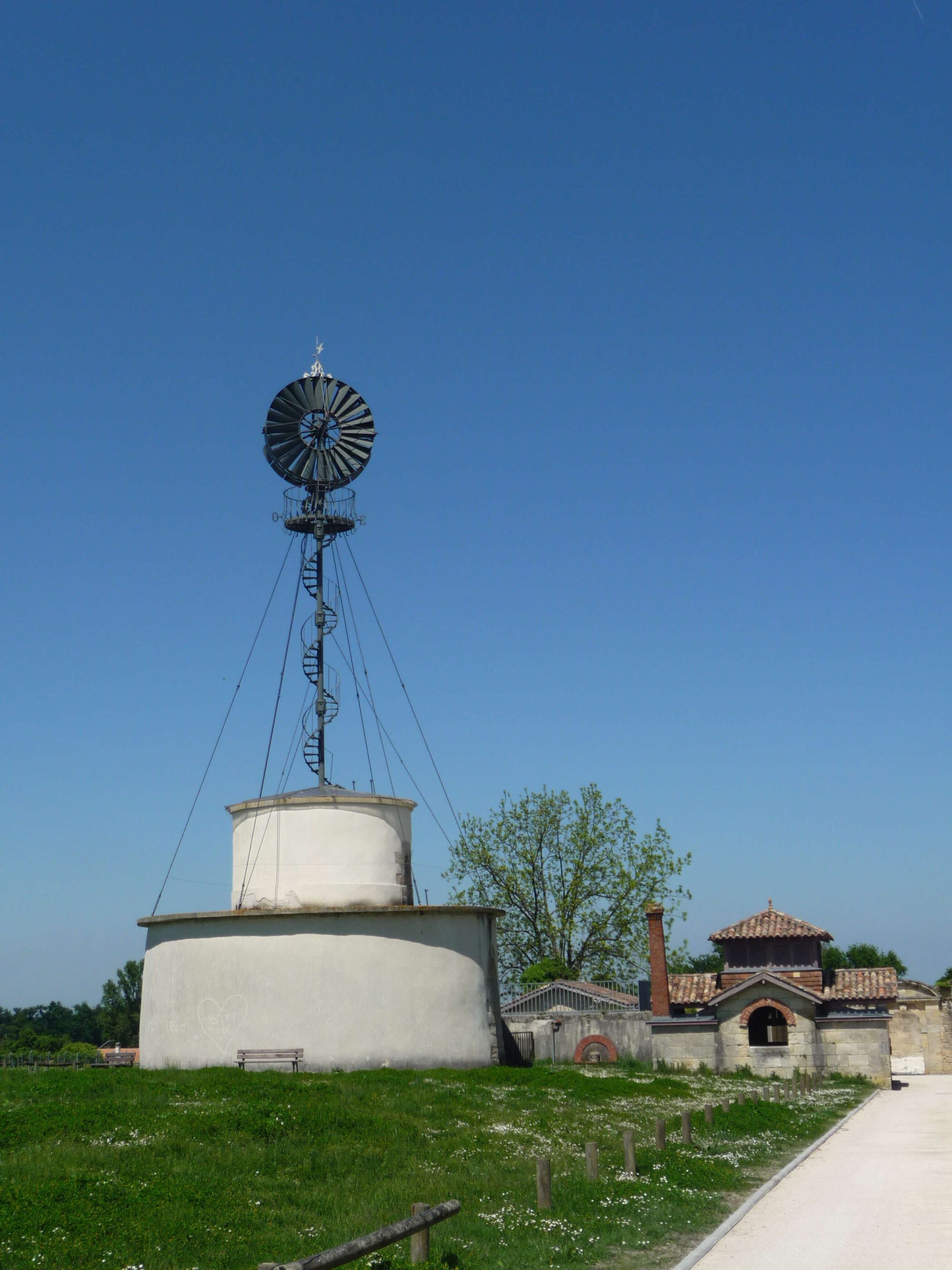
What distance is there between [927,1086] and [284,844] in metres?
29.4

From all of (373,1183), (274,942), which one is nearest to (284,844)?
(274,942)

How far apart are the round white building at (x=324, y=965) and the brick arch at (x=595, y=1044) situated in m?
10.3

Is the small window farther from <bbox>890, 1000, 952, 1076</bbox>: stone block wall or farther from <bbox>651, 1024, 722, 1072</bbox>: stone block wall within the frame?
<bbox>890, 1000, 952, 1076</bbox>: stone block wall

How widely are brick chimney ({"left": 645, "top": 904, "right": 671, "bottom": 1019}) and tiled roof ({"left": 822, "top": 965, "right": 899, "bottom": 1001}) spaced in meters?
6.77

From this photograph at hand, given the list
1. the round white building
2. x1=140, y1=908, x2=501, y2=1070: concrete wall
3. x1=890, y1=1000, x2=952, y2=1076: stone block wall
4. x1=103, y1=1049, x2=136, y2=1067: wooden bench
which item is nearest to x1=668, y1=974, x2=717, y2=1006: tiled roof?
x1=890, y1=1000, x2=952, y2=1076: stone block wall

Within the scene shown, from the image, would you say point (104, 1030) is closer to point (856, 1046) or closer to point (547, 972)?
point (547, 972)

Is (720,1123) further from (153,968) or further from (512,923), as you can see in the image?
(512,923)

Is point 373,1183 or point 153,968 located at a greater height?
point 153,968

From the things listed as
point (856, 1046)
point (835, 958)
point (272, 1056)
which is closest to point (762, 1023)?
point (856, 1046)

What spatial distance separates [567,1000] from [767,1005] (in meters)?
13.4

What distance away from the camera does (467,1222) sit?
14539 mm

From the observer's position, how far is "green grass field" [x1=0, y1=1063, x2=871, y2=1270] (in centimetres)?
1345

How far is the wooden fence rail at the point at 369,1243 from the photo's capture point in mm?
9461

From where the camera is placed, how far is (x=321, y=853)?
37125mm
